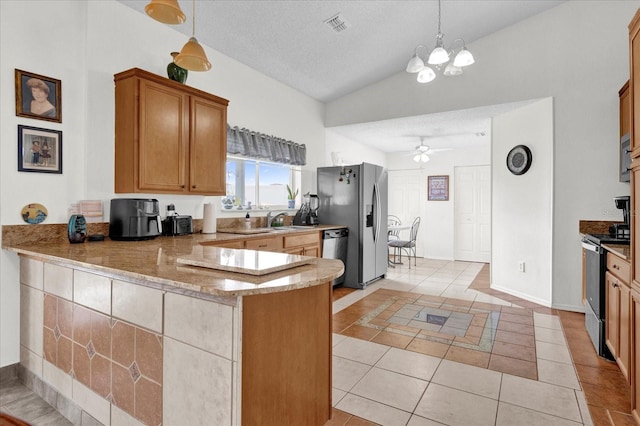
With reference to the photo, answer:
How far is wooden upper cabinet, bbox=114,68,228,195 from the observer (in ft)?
8.84

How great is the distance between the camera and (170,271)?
1.45 metres

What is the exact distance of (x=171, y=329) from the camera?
1404 millimetres

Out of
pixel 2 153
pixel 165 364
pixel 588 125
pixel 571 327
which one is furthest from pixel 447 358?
pixel 2 153

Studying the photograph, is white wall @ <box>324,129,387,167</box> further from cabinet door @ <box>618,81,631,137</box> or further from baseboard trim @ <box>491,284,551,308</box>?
cabinet door @ <box>618,81,631,137</box>

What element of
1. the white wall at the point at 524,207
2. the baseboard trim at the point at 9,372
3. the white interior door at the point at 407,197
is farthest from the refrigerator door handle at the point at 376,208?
the baseboard trim at the point at 9,372

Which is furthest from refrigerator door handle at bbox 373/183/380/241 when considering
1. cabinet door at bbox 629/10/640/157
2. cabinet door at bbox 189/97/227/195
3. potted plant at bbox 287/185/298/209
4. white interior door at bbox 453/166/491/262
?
cabinet door at bbox 629/10/640/157

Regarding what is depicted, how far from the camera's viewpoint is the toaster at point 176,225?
10.3 feet

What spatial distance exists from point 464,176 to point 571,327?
14.9 feet

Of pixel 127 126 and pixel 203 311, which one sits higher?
pixel 127 126

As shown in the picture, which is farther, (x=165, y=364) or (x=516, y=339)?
(x=516, y=339)

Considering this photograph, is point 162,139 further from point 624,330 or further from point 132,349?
point 624,330

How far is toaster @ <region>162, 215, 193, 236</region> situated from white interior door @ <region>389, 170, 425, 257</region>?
5.77m

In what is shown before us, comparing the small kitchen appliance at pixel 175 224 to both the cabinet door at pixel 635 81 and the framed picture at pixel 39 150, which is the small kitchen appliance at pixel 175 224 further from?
the cabinet door at pixel 635 81

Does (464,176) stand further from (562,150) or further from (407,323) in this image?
(407,323)
